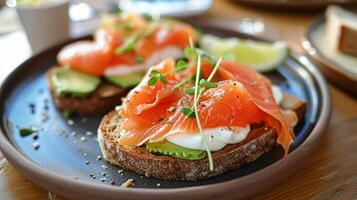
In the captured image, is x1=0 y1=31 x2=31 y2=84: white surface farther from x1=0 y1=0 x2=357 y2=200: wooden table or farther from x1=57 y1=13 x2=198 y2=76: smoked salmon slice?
x1=0 y1=0 x2=357 y2=200: wooden table

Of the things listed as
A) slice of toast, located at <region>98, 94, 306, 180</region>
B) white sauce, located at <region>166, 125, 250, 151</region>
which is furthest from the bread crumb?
white sauce, located at <region>166, 125, 250, 151</region>

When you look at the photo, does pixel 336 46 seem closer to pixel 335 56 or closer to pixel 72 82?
pixel 335 56

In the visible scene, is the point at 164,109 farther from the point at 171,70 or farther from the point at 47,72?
the point at 47,72

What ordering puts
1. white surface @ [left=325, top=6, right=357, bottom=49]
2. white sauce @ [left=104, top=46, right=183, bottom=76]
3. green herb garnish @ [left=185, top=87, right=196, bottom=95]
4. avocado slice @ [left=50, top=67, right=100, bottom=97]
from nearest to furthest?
green herb garnish @ [left=185, top=87, right=196, bottom=95]
avocado slice @ [left=50, top=67, right=100, bottom=97]
white sauce @ [left=104, top=46, right=183, bottom=76]
white surface @ [left=325, top=6, right=357, bottom=49]

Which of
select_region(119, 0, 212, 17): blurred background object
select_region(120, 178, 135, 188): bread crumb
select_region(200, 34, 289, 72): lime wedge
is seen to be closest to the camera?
select_region(120, 178, 135, 188): bread crumb

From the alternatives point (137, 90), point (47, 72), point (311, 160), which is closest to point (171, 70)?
point (137, 90)

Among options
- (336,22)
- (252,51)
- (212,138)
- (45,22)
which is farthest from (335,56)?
(45,22)
